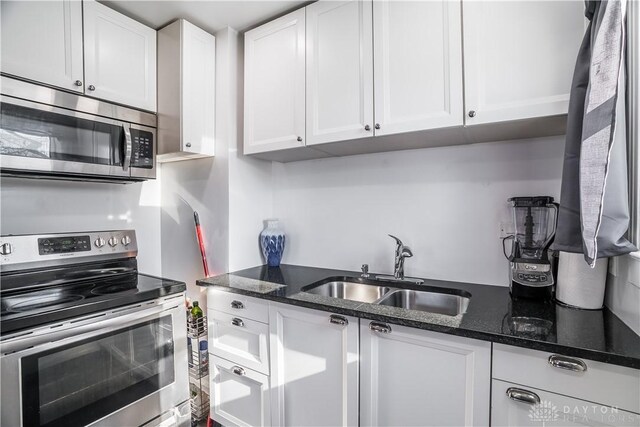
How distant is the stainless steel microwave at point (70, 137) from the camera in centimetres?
136

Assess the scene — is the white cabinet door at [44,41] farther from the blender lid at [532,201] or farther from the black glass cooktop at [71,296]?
the blender lid at [532,201]

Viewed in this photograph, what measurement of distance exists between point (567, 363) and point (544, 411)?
0.17 m

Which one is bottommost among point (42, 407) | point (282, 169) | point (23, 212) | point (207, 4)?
point (42, 407)

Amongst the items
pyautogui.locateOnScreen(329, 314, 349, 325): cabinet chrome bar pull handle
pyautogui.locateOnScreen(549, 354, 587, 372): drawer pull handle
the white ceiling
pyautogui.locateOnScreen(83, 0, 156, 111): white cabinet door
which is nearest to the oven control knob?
pyautogui.locateOnScreen(83, 0, 156, 111): white cabinet door

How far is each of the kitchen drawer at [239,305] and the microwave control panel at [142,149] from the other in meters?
0.83

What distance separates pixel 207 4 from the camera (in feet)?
5.49

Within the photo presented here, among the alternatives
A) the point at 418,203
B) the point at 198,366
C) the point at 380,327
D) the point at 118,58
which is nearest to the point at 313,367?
the point at 380,327

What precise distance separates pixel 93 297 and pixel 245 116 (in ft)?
3.94

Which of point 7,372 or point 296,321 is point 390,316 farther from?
point 7,372

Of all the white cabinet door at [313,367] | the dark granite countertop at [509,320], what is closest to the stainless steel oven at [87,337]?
the dark granite countertop at [509,320]

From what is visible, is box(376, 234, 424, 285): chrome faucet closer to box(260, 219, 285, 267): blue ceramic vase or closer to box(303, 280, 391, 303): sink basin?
box(303, 280, 391, 303): sink basin

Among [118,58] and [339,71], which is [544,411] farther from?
[118,58]

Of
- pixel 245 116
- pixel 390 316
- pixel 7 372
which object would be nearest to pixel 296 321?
pixel 390 316

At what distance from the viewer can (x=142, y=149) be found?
1.82 metres
